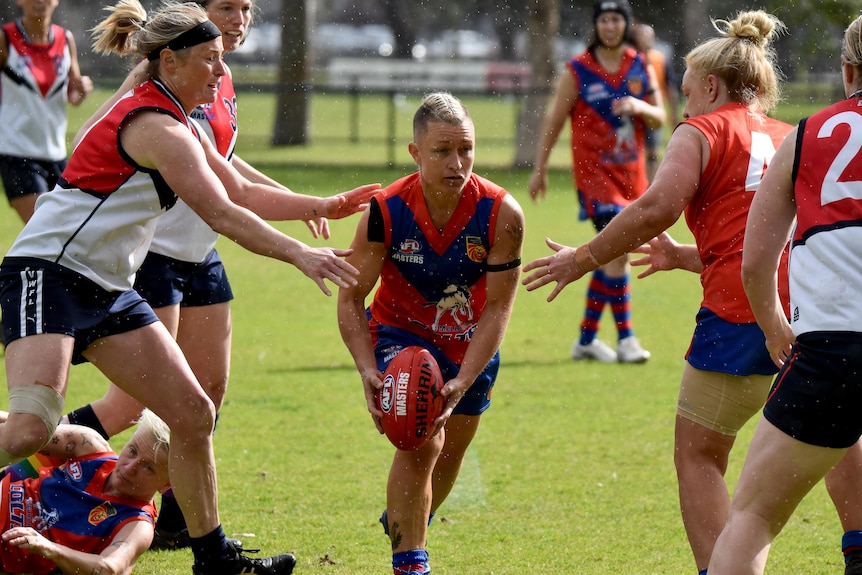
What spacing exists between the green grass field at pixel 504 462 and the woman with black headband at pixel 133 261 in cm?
85

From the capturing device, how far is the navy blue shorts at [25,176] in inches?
339

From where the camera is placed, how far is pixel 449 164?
418 centimetres

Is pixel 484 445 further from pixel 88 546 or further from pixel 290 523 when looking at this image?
pixel 88 546

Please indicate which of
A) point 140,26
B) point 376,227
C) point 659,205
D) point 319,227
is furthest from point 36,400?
point 659,205

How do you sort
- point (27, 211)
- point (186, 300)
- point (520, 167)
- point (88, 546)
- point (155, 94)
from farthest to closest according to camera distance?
point (520, 167), point (27, 211), point (186, 300), point (88, 546), point (155, 94)

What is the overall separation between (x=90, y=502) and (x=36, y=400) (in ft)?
2.48

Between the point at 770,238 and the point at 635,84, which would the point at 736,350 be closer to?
the point at 770,238

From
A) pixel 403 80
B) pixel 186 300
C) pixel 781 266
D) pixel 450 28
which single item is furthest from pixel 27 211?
pixel 450 28

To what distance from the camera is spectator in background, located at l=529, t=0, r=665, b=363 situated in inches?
341

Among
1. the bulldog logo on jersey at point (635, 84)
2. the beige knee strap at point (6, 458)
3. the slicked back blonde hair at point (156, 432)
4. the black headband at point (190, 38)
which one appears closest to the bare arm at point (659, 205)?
the black headband at point (190, 38)

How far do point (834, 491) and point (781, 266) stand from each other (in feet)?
2.74

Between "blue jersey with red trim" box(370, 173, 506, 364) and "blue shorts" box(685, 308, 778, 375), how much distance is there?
900 mm

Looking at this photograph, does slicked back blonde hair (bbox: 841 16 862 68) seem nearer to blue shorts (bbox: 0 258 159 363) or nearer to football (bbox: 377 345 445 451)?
football (bbox: 377 345 445 451)

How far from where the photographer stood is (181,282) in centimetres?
504
